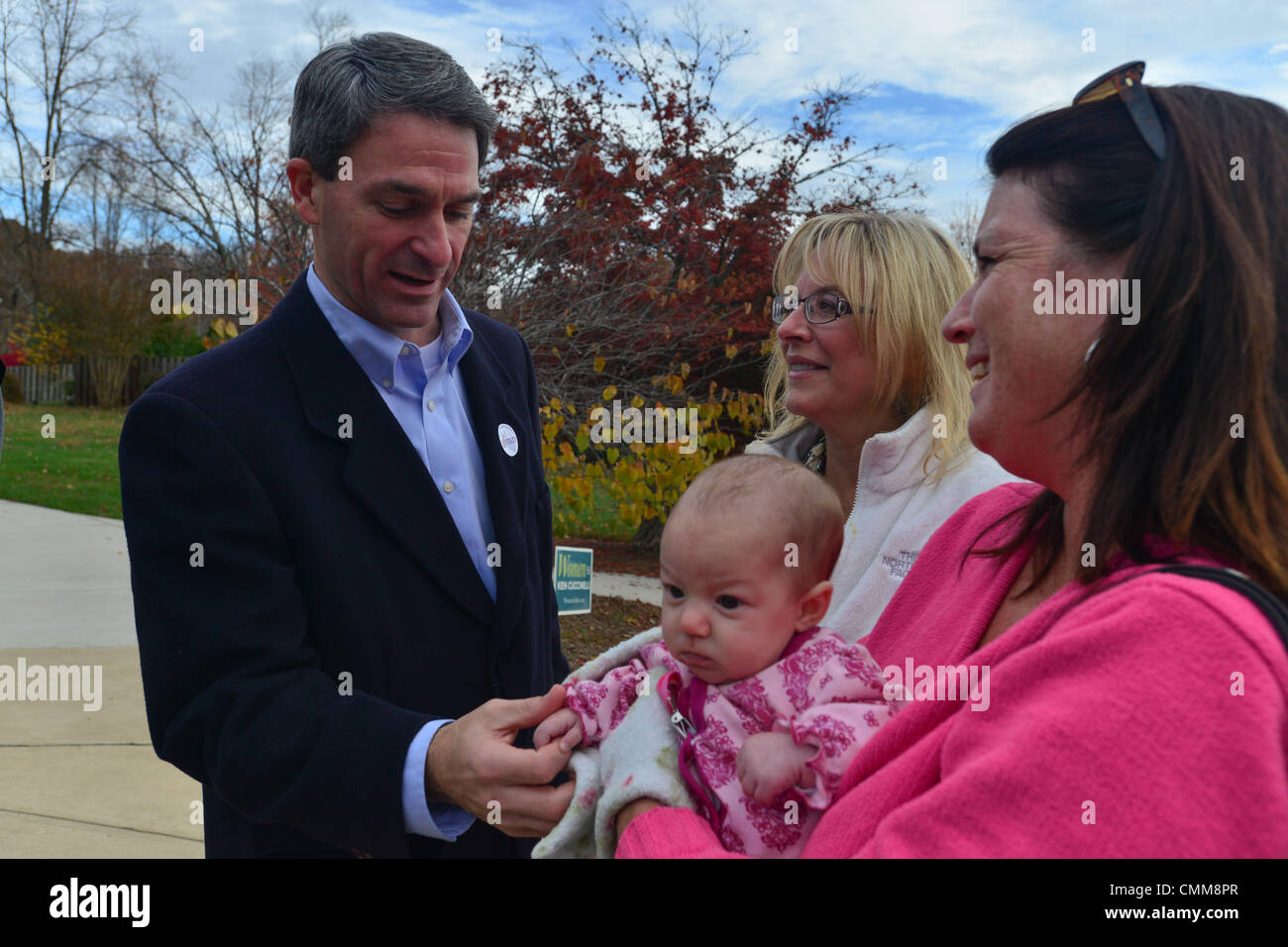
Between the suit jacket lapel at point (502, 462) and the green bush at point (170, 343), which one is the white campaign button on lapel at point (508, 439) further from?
the green bush at point (170, 343)

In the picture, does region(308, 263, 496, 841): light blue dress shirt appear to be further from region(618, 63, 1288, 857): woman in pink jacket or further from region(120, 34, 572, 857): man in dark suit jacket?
region(618, 63, 1288, 857): woman in pink jacket

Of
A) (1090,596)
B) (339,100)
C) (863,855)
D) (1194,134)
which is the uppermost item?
(339,100)

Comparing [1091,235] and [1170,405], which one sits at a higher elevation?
[1091,235]

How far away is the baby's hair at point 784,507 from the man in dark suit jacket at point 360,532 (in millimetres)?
450

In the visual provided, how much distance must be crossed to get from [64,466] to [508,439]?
16484 millimetres

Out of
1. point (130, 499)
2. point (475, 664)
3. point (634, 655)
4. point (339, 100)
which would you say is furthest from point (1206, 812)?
point (339, 100)

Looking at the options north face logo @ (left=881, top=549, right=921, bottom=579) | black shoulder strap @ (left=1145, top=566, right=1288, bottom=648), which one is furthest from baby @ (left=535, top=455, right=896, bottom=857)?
north face logo @ (left=881, top=549, right=921, bottom=579)

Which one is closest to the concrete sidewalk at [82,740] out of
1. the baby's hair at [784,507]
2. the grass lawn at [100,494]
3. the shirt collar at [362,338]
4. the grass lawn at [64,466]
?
the grass lawn at [100,494]

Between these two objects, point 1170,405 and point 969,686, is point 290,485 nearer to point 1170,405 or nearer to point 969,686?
point 969,686

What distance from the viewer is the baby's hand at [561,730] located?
184 centimetres

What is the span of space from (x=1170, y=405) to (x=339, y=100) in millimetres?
1828

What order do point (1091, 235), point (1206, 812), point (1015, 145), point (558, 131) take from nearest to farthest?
point (1206, 812)
point (1091, 235)
point (1015, 145)
point (558, 131)

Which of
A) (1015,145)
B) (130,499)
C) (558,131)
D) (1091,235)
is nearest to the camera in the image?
(1091,235)

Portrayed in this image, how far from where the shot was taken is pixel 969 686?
4.37 ft
